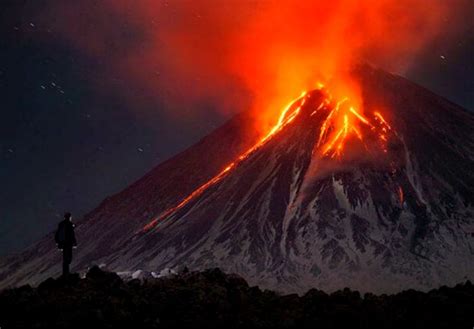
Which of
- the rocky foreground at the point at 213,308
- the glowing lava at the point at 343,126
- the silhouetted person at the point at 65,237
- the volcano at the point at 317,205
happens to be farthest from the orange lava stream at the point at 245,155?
the rocky foreground at the point at 213,308

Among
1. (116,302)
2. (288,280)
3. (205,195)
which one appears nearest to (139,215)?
(205,195)

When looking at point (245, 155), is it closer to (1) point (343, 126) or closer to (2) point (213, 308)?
(1) point (343, 126)

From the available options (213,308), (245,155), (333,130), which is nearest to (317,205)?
(333,130)

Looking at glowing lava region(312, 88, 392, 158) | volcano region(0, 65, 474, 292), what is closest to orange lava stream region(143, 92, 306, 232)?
volcano region(0, 65, 474, 292)

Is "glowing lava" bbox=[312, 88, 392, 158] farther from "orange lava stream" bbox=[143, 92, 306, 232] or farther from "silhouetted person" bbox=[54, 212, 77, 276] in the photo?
"silhouetted person" bbox=[54, 212, 77, 276]

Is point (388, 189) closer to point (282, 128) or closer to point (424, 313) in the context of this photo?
point (282, 128)

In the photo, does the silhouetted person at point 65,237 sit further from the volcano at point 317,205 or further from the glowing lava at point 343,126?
the glowing lava at point 343,126
